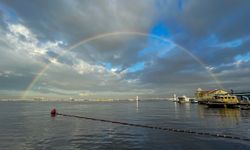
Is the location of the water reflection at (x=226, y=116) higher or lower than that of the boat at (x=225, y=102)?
lower

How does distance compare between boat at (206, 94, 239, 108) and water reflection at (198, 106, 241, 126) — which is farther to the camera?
boat at (206, 94, 239, 108)

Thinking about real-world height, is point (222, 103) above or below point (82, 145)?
above

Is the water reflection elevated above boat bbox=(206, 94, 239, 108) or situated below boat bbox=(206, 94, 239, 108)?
below

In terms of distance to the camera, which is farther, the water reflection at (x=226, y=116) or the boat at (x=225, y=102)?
the boat at (x=225, y=102)

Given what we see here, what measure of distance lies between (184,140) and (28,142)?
23.4m

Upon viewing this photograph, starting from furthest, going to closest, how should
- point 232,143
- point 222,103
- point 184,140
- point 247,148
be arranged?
point 222,103, point 184,140, point 232,143, point 247,148

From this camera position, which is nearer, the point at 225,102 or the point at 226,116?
the point at 226,116

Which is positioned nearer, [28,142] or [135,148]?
[135,148]

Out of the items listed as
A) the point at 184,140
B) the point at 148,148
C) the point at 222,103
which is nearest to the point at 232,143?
the point at 184,140

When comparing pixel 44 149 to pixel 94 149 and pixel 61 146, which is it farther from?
pixel 94 149

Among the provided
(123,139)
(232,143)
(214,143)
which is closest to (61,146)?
(123,139)

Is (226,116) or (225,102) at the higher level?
(225,102)

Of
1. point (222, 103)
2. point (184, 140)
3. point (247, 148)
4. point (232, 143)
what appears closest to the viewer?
point (247, 148)

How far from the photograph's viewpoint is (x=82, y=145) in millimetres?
32688
